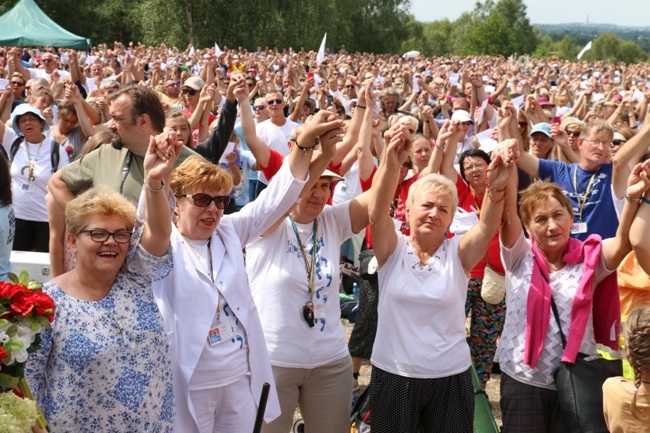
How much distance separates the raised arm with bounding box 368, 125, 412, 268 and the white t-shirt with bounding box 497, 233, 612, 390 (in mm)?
536

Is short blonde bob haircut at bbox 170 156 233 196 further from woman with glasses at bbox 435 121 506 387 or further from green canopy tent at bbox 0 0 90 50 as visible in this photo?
green canopy tent at bbox 0 0 90 50

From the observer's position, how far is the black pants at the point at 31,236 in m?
6.61

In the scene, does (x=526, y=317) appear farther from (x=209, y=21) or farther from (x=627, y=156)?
(x=209, y=21)

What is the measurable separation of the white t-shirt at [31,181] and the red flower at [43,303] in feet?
13.7

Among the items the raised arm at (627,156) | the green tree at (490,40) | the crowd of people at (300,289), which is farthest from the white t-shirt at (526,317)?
the green tree at (490,40)

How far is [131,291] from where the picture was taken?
2.95m

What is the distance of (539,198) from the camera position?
150 inches

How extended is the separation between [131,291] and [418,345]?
1355mm

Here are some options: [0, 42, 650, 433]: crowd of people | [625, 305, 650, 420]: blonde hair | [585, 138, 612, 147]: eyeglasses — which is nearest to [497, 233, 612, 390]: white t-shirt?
[0, 42, 650, 433]: crowd of people

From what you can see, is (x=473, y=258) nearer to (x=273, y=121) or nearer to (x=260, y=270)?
(x=260, y=270)

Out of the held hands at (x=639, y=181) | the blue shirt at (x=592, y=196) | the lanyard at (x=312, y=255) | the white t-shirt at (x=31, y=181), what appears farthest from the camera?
the white t-shirt at (x=31, y=181)

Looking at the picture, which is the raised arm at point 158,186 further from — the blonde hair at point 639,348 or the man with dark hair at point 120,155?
the blonde hair at point 639,348

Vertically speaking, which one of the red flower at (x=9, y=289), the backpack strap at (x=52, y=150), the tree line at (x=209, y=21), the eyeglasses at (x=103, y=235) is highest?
the tree line at (x=209, y=21)

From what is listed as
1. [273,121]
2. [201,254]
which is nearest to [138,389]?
[201,254]
